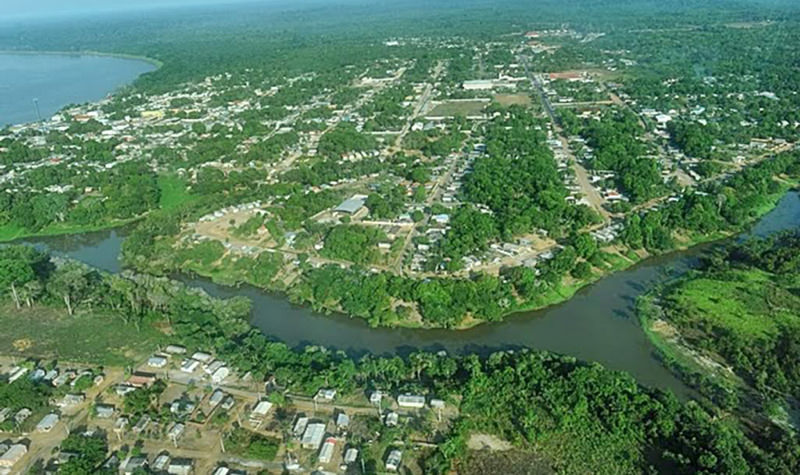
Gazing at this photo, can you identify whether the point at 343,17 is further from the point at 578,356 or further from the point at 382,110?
the point at 578,356

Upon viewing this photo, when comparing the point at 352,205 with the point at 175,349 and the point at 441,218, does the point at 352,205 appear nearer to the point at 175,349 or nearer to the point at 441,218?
the point at 441,218

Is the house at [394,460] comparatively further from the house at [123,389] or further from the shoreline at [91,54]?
the shoreline at [91,54]

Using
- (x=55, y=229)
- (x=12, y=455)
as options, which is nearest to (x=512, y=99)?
(x=55, y=229)

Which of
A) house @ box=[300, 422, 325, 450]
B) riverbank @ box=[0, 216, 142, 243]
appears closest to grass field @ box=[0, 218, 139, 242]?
riverbank @ box=[0, 216, 142, 243]

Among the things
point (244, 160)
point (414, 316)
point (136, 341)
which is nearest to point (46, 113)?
point (244, 160)

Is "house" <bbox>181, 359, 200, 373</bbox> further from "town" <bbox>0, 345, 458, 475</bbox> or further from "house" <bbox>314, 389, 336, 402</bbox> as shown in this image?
"house" <bbox>314, 389, 336, 402</bbox>

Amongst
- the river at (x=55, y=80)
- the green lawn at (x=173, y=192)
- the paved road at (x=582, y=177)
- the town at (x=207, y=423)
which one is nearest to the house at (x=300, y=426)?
the town at (x=207, y=423)
